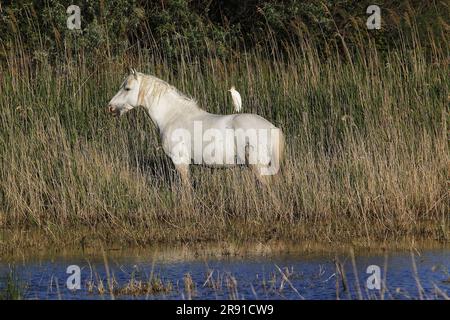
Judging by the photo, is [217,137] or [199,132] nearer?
[217,137]

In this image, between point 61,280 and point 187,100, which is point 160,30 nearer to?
point 187,100

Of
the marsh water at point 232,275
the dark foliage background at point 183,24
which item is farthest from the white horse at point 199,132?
the dark foliage background at point 183,24

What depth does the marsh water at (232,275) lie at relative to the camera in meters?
7.20

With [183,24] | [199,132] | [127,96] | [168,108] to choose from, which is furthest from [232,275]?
[183,24]

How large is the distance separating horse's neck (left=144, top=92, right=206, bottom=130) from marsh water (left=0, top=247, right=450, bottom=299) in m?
2.17

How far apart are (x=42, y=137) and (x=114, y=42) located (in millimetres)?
4175

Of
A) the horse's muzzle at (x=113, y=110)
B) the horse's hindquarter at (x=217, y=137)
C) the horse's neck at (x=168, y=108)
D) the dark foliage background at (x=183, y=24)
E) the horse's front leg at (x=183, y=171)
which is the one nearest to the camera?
the horse's hindquarter at (x=217, y=137)

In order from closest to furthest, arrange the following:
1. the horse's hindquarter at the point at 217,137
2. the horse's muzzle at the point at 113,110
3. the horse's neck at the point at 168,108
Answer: the horse's hindquarter at the point at 217,137 → the horse's neck at the point at 168,108 → the horse's muzzle at the point at 113,110

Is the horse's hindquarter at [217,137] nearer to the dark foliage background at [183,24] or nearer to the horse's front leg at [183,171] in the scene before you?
the horse's front leg at [183,171]

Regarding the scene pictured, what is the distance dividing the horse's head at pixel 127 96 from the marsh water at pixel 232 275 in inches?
91.3

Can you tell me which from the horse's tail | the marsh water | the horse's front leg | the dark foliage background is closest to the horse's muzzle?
the horse's front leg

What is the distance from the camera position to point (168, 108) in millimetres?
10844

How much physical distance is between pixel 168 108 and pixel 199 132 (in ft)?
1.84

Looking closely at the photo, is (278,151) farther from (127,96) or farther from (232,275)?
(232,275)
